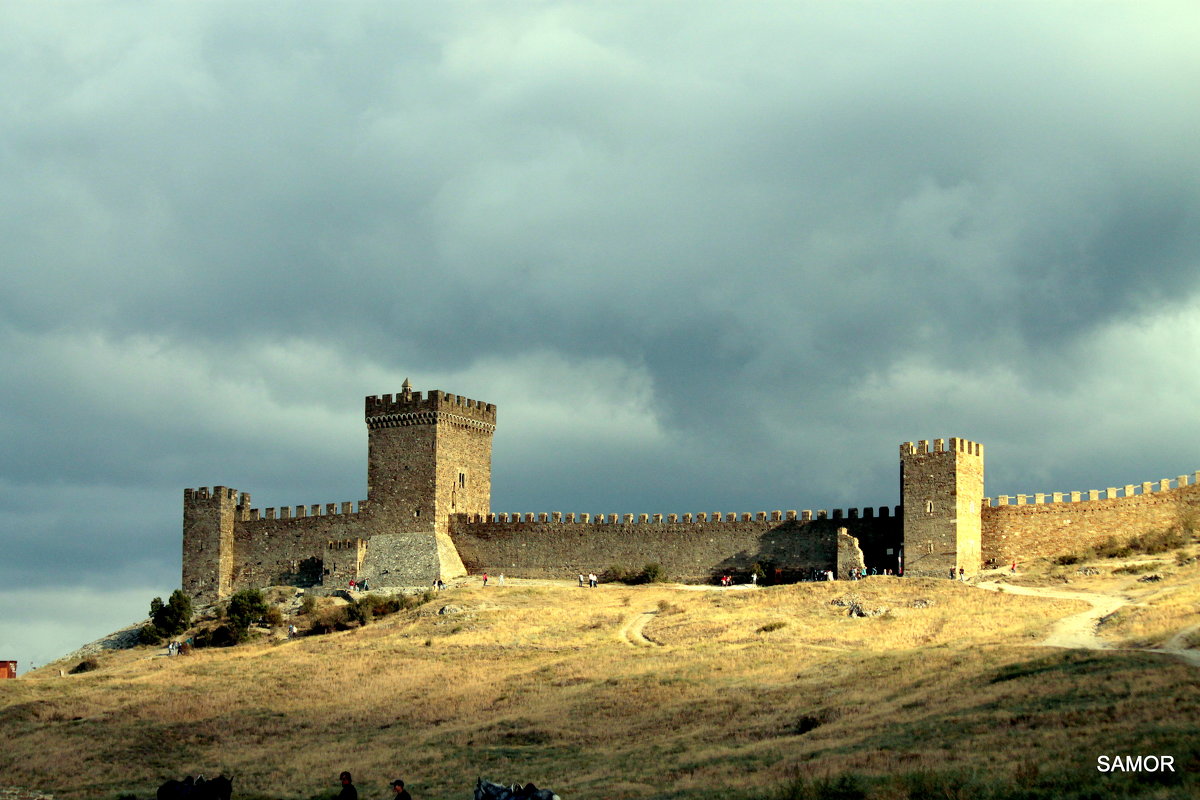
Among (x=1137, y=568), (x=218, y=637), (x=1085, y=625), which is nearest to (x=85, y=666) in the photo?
(x=218, y=637)

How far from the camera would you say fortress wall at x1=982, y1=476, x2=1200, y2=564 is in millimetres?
54156

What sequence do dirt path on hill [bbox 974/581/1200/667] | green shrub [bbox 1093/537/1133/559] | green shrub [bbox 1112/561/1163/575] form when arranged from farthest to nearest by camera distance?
green shrub [bbox 1093/537/1133/559], green shrub [bbox 1112/561/1163/575], dirt path on hill [bbox 974/581/1200/667]

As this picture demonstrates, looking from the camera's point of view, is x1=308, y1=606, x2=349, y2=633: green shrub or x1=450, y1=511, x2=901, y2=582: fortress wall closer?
x1=308, y1=606, x2=349, y2=633: green shrub

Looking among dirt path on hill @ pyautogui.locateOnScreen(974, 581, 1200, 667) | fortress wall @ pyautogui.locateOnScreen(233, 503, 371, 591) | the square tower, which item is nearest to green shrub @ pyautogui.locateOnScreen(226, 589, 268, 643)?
fortress wall @ pyautogui.locateOnScreen(233, 503, 371, 591)

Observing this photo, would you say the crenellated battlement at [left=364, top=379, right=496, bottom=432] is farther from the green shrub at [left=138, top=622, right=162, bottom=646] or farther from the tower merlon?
the green shrub at [left=138, top=622, right=162, bottom=646]

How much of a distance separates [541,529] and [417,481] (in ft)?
20.3

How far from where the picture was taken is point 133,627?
213 ft

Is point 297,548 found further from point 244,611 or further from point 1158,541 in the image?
point 1158,541

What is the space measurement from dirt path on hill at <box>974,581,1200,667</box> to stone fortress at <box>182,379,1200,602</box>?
403 centimetres

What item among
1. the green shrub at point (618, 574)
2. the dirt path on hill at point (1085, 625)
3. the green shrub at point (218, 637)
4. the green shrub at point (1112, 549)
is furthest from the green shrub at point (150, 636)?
the green shrub at point (1112, 549)

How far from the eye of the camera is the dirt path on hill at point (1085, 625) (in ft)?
113

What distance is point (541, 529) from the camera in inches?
2552

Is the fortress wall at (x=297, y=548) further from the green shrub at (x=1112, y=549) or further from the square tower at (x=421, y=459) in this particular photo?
the green shrub at (x=1112, y=549)

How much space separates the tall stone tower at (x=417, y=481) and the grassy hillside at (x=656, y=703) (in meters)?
6.12
